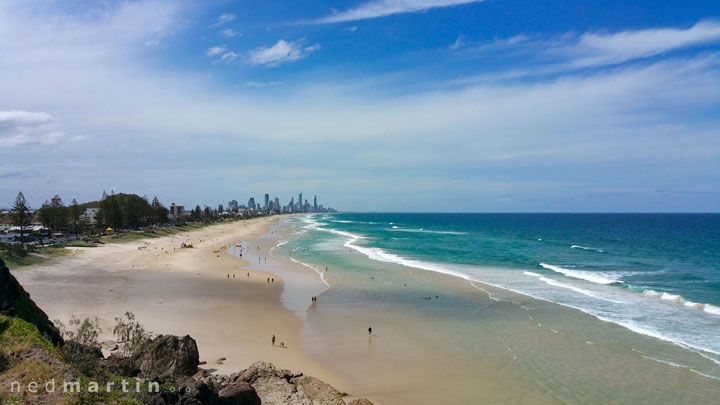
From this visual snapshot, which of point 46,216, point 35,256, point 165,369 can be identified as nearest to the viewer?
point 165,369

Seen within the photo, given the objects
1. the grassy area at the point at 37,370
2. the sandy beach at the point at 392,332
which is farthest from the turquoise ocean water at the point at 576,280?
the grassy area at the point at 37,370

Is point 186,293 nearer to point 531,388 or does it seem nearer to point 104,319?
point 104,319

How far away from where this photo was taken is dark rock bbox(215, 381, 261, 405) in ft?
34.4

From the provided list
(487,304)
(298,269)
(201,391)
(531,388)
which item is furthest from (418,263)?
(201,391)

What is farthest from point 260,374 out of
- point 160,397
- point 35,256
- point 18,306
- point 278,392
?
point 35,256

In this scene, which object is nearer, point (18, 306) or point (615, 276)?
point (18, 306)

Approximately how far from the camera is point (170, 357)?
45.1ft

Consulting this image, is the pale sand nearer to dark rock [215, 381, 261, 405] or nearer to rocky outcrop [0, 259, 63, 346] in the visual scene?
dark rock [215, 381, 261, 405]

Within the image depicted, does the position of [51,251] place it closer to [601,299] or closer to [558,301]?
[558,301]

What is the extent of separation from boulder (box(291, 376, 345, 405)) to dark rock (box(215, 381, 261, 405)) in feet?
8.42

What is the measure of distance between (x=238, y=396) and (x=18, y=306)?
580 centimetres

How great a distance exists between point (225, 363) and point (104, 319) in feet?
33.3

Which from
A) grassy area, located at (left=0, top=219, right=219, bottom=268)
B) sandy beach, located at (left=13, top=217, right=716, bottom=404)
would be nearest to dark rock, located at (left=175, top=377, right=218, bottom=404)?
sandy beach, located at (left=13, top=217, right=716, bottom=404)

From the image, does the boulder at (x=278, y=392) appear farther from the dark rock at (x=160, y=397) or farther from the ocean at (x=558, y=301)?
the ocean at (x=558, y=301)
